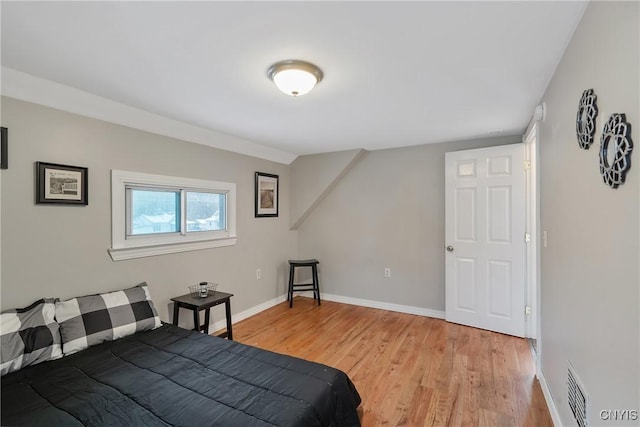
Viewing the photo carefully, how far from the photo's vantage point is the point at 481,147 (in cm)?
346

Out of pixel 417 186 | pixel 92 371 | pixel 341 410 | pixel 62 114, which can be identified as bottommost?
pixel 341 410

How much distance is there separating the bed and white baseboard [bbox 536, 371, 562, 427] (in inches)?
46.7

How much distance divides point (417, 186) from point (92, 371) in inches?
141

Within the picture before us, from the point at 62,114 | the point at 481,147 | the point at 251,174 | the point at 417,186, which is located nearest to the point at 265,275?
the point at 251,174

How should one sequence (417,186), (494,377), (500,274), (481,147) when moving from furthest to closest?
1. (417,186)
2. (481,147)
3. (500,274)
4. (494,377)

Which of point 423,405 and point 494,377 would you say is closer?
point 423,405

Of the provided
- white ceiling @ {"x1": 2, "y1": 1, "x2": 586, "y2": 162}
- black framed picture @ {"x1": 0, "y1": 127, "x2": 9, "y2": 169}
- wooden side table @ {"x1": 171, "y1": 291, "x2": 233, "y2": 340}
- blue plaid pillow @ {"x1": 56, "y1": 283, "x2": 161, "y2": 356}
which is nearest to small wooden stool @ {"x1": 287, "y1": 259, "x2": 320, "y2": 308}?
wooden side table @ {"x1": 171, "y1": 291, "x2": 233, "y2": 340}

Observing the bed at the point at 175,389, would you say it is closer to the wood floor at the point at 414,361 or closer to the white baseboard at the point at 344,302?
the wood floor at the point at 414,361

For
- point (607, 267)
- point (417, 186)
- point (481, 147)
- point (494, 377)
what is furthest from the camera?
point (417, 186)

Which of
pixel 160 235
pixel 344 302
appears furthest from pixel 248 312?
pixel 160 235

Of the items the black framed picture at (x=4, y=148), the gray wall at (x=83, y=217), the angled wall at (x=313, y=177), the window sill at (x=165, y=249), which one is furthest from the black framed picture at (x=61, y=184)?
the angled wall at (x=313, y=177)

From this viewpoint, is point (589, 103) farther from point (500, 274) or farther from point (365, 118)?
point (500, 274)

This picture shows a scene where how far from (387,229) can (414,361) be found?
1.79 metres

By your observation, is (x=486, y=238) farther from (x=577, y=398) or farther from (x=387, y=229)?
(x=577, y=398)
